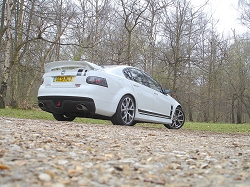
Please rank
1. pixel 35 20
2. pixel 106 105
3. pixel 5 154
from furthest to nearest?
1. pixel 35 20
2. pixel 106 105
3. pixel 5 154

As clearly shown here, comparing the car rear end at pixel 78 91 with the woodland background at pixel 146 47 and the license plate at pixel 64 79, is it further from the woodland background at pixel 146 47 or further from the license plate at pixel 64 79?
the woodland background at pixel 146 47

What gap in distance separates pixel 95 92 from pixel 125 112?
990mm

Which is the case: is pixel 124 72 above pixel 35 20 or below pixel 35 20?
below

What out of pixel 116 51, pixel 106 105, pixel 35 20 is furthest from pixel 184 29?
pixel 106 105

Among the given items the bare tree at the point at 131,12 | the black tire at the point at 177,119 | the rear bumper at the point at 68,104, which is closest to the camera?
the rear bumper at the point at 68,104

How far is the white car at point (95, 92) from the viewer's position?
17.9 feet

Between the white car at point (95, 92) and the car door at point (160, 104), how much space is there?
0.35 metres

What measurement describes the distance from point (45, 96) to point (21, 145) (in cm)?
348

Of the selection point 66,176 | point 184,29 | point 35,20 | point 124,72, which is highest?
point 184,29

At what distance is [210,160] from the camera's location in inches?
99.2

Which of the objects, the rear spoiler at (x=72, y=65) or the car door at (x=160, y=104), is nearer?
the rear spoiler at (x=72, y=65)

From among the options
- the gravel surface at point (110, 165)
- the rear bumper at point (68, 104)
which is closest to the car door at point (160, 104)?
the rear bumper at point (68, 104)

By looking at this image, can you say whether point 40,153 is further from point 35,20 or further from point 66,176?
point 35,20

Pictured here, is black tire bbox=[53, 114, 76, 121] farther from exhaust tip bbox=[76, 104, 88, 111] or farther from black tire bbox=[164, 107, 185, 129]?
black tire bbox=[164, 107, 185, 129]
